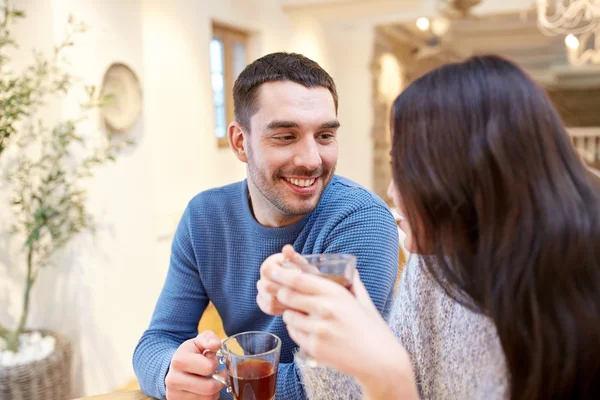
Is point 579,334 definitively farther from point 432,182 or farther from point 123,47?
point 123,47

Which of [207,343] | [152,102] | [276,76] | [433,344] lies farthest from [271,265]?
[152,102]

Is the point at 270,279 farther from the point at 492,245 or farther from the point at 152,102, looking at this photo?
the point at 152,102

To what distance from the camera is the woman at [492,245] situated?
0.66 metres

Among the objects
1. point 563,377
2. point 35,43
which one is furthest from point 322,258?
point 35,43

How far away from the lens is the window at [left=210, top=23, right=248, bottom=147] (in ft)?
13.7

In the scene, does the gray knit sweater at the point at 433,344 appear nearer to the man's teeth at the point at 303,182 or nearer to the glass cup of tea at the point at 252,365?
the glass cup of tea at the point at 252,365

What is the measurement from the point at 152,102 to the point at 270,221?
2.30 m

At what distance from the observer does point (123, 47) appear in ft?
9.30

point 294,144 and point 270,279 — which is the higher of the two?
point 294,144

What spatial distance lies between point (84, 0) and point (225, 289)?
200cm

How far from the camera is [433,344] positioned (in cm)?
98

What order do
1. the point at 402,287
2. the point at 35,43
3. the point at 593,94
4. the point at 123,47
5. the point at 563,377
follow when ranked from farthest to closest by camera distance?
the point at 593,94 < the point at 123,47 < the point at 35,43 < the point at 402,287 < the point at 563,377

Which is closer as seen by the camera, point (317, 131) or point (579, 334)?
point (579, 334)

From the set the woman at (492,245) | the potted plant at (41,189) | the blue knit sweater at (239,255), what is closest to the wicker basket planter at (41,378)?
the potted plant at (41,189)
